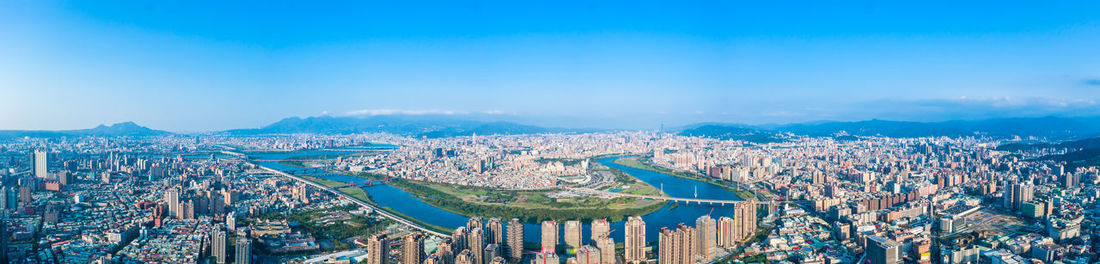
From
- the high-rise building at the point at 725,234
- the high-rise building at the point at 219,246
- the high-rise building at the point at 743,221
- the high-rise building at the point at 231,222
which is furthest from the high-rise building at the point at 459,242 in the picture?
the high-rise building at the point at 231,222

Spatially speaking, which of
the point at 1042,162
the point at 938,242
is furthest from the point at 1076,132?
the point at 938,242

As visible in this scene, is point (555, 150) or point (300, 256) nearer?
point (300, 256)

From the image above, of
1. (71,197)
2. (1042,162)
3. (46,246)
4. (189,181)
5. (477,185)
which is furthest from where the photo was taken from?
(1042,162)

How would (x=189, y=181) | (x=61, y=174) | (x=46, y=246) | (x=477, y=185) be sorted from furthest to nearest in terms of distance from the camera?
1. (x=477, y=185)
2. (x=189, y=181)
3. (x=61, y=174)
4. (x=46, y=246)

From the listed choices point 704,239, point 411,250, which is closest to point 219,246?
point 411,250

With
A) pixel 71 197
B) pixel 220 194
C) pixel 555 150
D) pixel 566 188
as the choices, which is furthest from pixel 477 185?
pixel 555 150

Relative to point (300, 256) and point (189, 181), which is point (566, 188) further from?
point (189, 181)
